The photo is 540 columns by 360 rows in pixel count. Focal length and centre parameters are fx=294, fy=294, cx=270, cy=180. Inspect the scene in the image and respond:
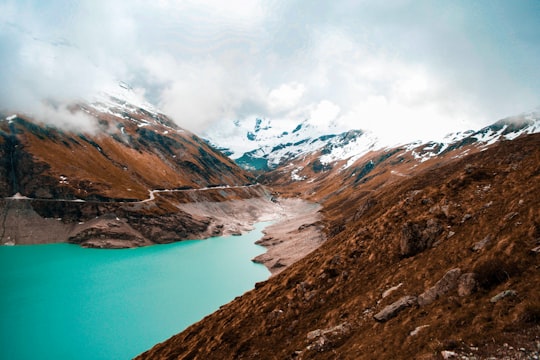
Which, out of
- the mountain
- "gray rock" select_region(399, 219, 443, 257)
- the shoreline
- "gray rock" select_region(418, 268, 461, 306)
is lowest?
"gray rock" select_region(418, 268, 461, 306)

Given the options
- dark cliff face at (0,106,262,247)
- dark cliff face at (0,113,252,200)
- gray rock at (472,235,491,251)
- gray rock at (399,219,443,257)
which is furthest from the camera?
dark cliff face at (0,113,252,200)

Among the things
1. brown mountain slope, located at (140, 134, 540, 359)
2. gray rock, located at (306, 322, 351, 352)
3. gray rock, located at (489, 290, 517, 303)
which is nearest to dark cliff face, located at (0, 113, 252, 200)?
brown mountain slope, located at (140, 134, 540, 359)

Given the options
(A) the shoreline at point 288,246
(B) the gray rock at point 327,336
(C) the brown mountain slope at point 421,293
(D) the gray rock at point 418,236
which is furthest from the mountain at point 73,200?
(D) the gray rock at point 418,236

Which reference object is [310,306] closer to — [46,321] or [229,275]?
[46,321]

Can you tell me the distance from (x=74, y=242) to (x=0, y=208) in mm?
33327

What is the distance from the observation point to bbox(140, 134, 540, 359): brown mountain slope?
13.4m

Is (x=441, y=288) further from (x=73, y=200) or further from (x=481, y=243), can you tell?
(x=73, y=200)

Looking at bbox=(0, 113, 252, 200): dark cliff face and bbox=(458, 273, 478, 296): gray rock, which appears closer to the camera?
bbox=(458, 273, 478, 296): gray rock

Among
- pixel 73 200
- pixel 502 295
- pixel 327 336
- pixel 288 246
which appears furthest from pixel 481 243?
pixel 73 200

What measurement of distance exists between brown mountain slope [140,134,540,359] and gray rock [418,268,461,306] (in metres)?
0.06

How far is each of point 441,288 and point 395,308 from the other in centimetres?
324

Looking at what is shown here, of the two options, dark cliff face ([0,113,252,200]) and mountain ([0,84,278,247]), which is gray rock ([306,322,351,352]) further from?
dark cliff face ([0,113,252,200])

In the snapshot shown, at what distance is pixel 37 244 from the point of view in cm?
11712

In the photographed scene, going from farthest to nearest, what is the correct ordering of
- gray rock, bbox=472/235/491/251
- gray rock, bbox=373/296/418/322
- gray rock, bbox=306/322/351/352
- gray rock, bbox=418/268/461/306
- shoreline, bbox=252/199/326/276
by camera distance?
1. shoreline, bbox=252/199/326/276
2. gray rock, bbox=306/322/351/352
3. gray rock, bbox=472/235/491/251
4. gray rock, bbox=373/296/418/322
5. gray rock, bbox=418/268/461/306
